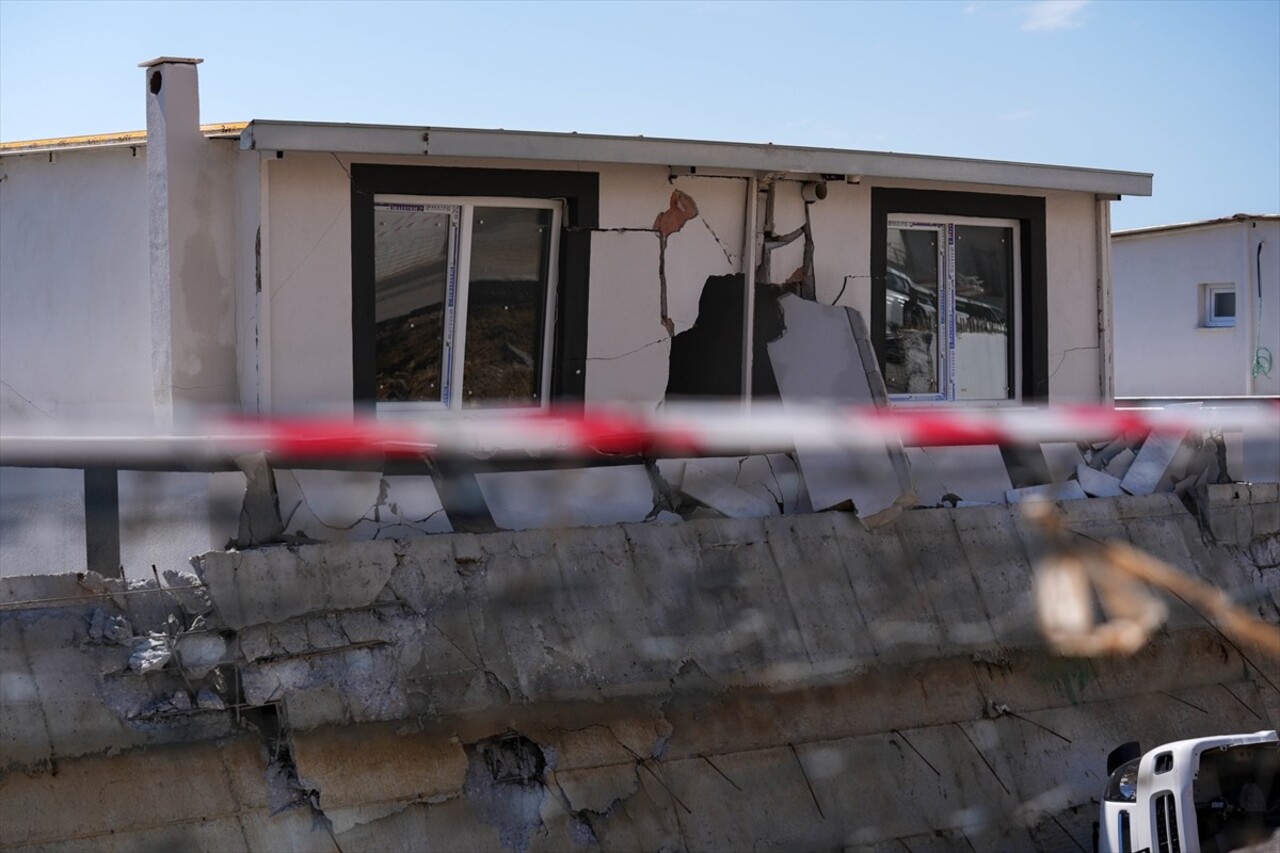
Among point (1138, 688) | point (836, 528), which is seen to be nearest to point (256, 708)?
point (836, 528)

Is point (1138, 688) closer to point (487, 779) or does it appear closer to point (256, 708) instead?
point (487, 779)

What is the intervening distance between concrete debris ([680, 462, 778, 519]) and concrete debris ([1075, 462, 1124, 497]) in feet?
8.38

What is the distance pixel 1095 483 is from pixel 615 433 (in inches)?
140

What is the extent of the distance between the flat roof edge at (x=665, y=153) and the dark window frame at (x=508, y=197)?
0.76ft

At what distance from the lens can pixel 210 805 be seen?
6180 mm

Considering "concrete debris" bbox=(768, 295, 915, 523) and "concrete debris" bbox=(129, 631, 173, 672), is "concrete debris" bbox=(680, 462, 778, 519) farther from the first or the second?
"concrete debris" bbox=(129, 631, 173, 672)

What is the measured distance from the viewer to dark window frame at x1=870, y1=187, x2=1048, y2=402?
963 centimetres

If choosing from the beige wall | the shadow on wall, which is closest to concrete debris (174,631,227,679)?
the beige wall

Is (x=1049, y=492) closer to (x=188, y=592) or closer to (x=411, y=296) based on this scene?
(x=411, y=296)

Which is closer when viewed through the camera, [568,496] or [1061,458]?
[568,496]

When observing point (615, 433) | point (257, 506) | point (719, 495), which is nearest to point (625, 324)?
point (615, 433)

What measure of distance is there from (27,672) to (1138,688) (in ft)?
22.2

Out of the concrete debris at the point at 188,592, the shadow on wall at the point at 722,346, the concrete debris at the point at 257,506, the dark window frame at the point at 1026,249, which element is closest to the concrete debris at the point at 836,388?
the shadow on wall at the point at 722,346

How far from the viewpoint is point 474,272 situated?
8297mm
